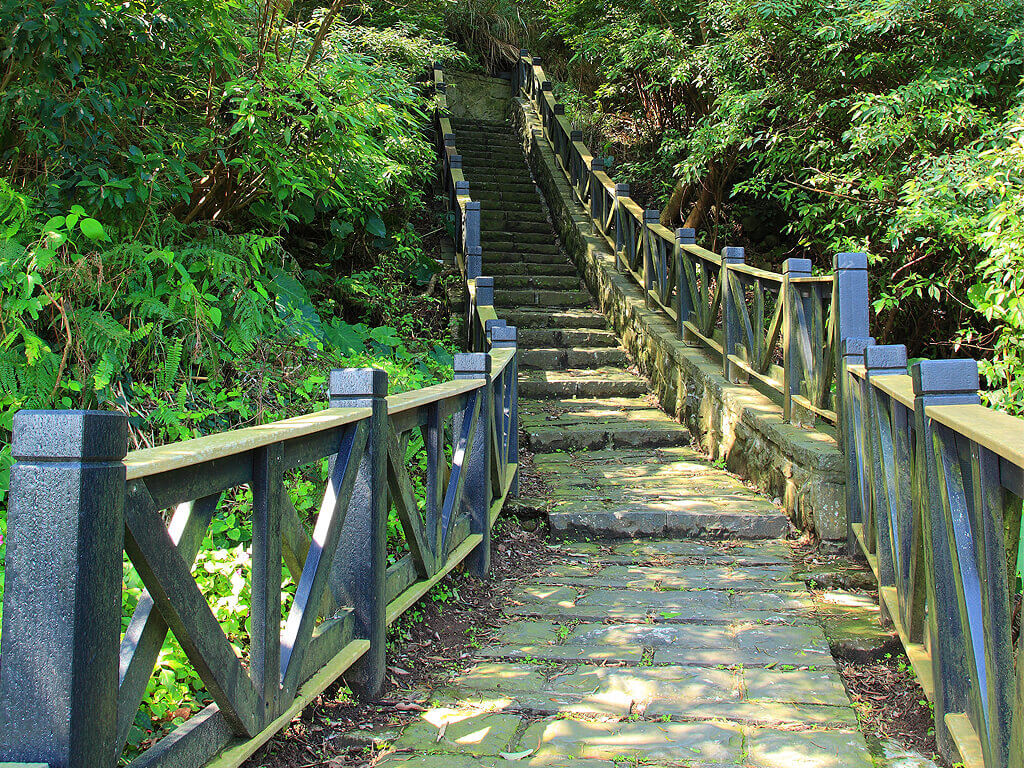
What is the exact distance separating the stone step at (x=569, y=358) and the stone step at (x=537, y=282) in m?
1.30

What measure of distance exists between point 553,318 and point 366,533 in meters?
5.65

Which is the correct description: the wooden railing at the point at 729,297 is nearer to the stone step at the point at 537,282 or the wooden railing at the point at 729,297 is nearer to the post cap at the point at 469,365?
the stone step at the point at 537,282

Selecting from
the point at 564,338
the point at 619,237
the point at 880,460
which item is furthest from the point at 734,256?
the point at 619,237

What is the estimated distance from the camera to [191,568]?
1.51 meters

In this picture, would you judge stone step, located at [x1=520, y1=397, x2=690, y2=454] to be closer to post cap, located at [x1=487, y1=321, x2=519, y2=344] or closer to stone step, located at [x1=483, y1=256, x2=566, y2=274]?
post cap, located at [x1=487, y1=321, x2=519, y2=344]

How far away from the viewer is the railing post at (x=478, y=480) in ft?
12.0

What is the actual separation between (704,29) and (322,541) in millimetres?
8018

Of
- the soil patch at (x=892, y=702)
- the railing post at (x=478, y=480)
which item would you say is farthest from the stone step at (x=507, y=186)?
the soil patch at (x=892, y=702)

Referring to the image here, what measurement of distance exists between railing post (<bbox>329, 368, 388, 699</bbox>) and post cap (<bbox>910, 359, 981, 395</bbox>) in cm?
150

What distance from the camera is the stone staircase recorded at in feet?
14.1

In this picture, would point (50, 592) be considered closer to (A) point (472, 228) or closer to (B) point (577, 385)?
(B) point (577, 385)

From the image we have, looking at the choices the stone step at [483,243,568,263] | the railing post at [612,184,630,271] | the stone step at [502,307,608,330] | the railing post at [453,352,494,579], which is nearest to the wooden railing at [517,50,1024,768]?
the railing post at [453,352,494,579]

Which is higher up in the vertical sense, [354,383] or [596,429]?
[354,383]

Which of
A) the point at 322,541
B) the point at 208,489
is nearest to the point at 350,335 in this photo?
the point at 322,541
